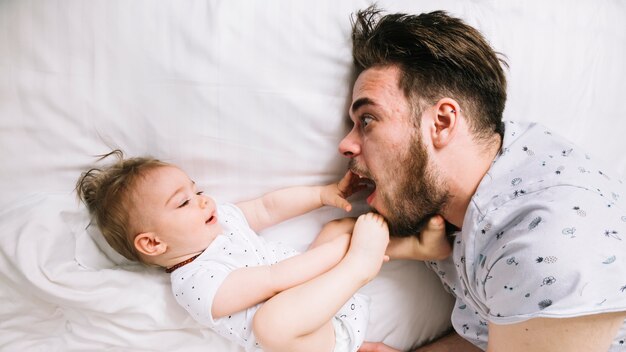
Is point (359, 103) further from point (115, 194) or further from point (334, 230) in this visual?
point (115, 194)

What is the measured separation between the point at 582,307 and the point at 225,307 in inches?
26.5

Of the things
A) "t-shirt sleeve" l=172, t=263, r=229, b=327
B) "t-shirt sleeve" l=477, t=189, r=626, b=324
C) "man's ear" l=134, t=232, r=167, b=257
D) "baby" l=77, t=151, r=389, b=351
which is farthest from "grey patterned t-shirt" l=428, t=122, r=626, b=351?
"man's ear" l=134, t=232, r=167, b=257

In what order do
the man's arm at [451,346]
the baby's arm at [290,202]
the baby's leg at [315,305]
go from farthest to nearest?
the man's arm at [451,346]
the baby's arm at [290,202]
the baby's leg at [315,305]

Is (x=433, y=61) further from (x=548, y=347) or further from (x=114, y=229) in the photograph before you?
(x=114, y=229)

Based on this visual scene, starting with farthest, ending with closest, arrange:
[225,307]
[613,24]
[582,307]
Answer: [613,24], [225,307], [582,307]

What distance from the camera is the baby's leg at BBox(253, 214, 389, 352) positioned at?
0.95 metres

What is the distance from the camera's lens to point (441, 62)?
105 cm

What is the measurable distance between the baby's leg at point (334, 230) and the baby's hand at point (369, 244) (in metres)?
0.06

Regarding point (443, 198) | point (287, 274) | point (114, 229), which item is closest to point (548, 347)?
point (443, 198)

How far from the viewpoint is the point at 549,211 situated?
884mm

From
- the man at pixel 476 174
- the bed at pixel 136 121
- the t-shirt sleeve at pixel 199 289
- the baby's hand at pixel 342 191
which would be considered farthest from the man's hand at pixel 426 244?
the t-shirt sleeve at pixel 199 289

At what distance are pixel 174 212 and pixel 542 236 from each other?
756 millimetres

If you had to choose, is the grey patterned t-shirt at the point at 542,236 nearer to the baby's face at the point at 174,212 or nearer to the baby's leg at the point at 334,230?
the baby's leg at the point at 334,230

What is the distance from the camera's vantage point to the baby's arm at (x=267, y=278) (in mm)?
984
